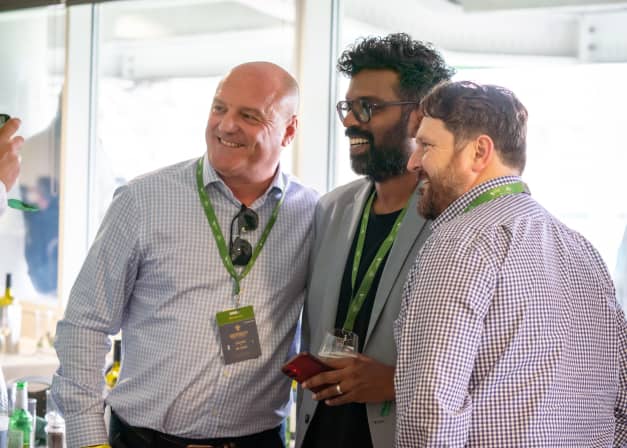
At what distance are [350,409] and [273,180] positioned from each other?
0.71m

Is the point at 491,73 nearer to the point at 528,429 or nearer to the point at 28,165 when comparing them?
the point at 528,429

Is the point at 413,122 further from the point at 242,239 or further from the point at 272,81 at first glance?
the point at 242,239

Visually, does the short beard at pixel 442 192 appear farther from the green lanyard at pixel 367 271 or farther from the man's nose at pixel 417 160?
the green lanyard at pixel 367 271

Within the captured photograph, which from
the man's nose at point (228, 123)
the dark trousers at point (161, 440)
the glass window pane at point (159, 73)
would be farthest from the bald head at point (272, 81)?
the glass window pane at point (159, 73)

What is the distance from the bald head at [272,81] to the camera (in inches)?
101

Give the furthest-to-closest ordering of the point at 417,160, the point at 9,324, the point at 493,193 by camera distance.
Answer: the point at 9,324 → the point at 417,160 → the point at 493,193

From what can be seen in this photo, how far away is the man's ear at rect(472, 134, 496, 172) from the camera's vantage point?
1909 mm

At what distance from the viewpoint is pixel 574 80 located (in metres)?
3.51

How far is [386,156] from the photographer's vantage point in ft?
8.27

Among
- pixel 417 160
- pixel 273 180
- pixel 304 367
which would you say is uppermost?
pixel 417 160

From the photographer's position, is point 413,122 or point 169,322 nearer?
point 169,322

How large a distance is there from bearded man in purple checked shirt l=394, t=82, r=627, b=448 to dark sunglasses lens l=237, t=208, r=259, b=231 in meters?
0.67

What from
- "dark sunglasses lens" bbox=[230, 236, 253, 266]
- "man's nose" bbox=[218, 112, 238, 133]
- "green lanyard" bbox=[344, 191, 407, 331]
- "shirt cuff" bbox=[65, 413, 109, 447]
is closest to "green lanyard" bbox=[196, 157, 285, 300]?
"dark sunglasses lens" bbox=[230, 236, 253, 266]

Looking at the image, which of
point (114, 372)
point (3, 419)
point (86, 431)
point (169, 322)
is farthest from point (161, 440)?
point (114, 372)
